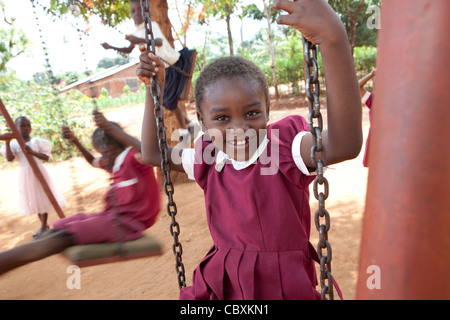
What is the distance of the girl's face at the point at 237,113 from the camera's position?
1161 mm

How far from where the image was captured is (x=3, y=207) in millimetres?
5766

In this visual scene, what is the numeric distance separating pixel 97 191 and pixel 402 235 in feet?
19.8

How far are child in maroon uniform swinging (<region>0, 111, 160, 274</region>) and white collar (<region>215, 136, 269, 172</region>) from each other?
912mm

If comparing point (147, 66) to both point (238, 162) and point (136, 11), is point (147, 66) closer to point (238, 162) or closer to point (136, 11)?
point (238, 162)

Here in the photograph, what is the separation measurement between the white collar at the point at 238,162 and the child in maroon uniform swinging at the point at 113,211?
912 mm

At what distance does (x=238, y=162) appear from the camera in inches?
50.8

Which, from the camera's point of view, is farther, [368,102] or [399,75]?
[368,102]

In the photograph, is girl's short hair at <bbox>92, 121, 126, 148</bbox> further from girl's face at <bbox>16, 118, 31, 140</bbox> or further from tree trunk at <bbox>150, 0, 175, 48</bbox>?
tree trunk at <bbox>150, 0, 175, 48</bbox>

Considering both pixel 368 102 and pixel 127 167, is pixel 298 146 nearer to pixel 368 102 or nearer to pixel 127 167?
pixel 127 167

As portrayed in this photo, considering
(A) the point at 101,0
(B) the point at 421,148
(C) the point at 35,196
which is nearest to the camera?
(B) the point at 421,148

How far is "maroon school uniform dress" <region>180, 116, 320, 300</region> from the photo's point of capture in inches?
46.1

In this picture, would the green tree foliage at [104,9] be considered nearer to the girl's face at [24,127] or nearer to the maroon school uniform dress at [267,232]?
the girl's face at [24,127]

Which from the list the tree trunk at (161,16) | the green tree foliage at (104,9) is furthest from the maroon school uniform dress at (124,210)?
the green tree foliage at (104,9)

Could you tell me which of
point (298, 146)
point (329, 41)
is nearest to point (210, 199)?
point (298, 146)
